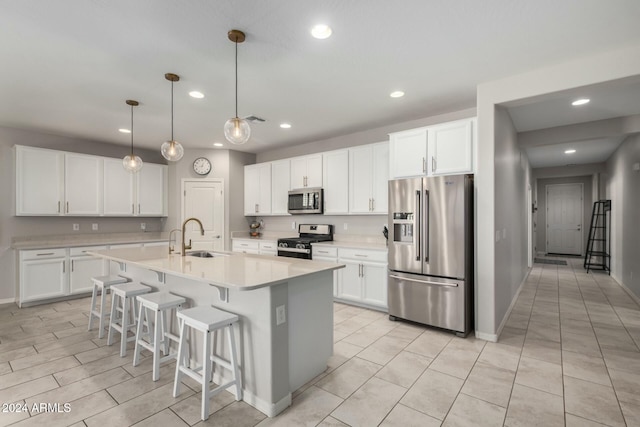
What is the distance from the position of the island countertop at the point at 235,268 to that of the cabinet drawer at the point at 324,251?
63.8 inches

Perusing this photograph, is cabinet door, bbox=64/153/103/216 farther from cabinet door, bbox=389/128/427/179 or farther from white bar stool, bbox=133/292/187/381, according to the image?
cabinet door, bbox=389/128/427/179

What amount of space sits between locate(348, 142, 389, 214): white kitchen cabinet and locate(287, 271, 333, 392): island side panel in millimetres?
2143

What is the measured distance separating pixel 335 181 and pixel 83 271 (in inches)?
164

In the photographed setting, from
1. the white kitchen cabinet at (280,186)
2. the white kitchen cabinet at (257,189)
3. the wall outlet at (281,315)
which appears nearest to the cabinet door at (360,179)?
the white kitchen cabinet at (280,186)

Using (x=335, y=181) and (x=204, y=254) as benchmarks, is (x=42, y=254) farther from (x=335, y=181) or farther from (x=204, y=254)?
(x=335, y=181)

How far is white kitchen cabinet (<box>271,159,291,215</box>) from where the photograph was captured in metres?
5.63

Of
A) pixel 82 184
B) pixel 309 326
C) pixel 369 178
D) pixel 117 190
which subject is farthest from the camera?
pixel 117 190

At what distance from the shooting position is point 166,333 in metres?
2.74

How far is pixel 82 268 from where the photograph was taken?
4.82 m

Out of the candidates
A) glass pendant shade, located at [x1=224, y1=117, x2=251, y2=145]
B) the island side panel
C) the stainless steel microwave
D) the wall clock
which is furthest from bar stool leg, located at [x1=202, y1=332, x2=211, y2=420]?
the wall clock

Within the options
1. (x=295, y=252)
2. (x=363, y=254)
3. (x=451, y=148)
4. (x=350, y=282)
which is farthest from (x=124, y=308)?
(x=451, y=148)

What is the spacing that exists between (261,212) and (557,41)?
4.93 meters

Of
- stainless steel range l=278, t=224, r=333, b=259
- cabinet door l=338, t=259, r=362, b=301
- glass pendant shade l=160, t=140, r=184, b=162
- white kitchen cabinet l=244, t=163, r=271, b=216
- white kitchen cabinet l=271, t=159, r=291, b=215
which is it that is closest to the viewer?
glass pendant shade l=160, t=140, r=184, b=162

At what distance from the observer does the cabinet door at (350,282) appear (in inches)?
168
